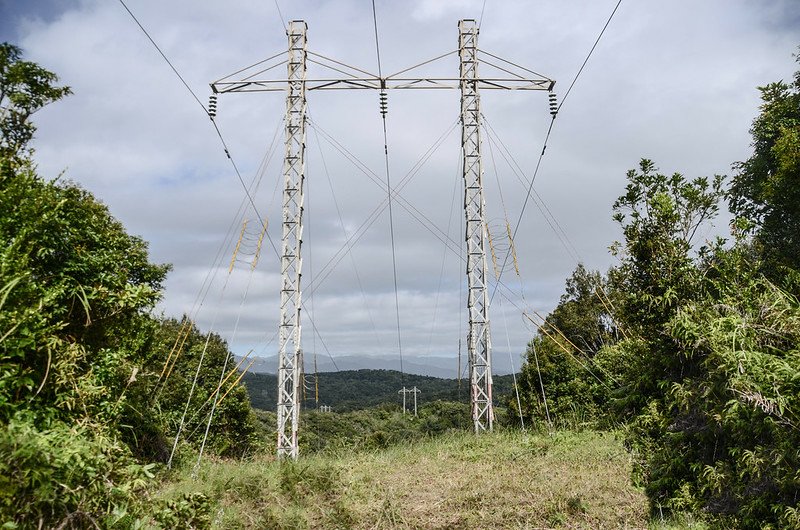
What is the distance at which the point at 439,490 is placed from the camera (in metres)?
10.4

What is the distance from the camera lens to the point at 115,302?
705cm

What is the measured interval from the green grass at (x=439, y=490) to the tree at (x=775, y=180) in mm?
8754

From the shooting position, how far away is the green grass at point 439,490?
886 cm

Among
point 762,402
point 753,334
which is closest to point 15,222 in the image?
point 762,402

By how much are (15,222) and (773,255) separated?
19.4 m

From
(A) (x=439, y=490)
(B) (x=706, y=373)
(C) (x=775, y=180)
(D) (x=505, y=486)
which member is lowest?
(A) (x=439, y=490)

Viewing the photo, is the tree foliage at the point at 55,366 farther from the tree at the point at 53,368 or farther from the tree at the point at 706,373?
the tree at the point at 706,373

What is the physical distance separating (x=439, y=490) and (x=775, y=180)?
1295cm

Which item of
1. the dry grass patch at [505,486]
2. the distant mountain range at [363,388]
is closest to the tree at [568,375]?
the dry grass patch at [505,486]

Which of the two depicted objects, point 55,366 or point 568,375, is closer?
point 55,366

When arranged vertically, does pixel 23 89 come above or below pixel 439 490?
above

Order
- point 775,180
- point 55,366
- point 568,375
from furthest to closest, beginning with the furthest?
point 568,375 → point 775,180 → point 55,366

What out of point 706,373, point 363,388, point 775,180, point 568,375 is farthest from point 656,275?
point 363,388

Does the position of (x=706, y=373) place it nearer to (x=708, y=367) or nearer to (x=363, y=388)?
(x=708, y=367)
